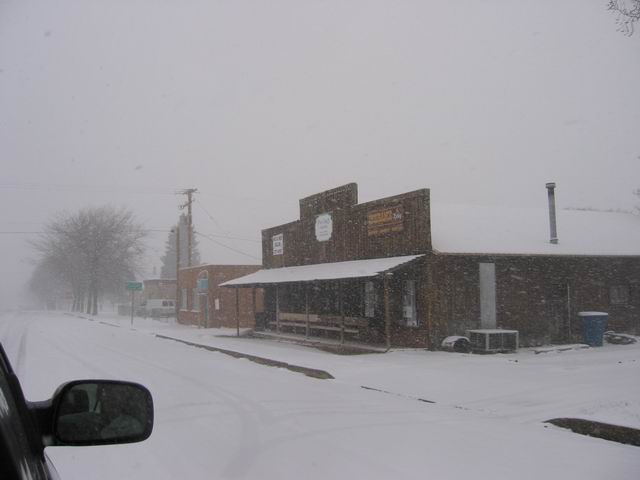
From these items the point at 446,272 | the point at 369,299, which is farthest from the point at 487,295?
the point at 369,299

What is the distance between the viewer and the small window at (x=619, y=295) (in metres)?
23.9

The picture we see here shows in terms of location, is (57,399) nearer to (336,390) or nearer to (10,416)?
(10,416)

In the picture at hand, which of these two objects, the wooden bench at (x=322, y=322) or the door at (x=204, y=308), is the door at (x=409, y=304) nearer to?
A: the wooden bench at (x=322, y=322)

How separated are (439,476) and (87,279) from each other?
65.7m

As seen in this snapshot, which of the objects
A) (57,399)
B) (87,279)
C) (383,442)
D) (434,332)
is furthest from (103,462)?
(87,279)

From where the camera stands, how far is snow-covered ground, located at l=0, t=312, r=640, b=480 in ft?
20.9

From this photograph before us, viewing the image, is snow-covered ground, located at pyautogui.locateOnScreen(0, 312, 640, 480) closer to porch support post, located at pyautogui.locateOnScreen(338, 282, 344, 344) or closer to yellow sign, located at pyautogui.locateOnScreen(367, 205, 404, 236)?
porch support post, located at pyautogui.locateOnScreen(338, 282, 344, 344)

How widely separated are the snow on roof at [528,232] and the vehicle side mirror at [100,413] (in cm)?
1808

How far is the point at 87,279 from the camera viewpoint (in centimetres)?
6625

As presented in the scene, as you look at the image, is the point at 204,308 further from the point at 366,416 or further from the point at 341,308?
the point at 366,416

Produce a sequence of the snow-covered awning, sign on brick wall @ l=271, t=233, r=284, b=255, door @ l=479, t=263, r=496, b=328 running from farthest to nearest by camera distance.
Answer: sign on brick wall @ l=271, t=233, r=284, b=255, door @ l=479, t=263, r=496, b=328, the snow-covered awning

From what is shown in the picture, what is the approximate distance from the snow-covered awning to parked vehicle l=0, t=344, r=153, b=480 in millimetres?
15954

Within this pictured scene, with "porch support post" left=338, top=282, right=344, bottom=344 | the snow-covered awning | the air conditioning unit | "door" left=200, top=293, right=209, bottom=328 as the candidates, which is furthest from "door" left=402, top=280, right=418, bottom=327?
"door" left=200, top=293, right=209, bottom=328

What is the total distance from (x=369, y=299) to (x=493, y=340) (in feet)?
16.6
